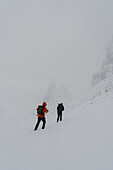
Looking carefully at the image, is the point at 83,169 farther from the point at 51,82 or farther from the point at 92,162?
→ the point at 51,82

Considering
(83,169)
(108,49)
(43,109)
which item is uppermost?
(108,49)

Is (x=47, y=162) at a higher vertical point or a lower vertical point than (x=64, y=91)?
lower

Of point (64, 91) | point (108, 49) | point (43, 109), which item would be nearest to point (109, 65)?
point (108, 49)

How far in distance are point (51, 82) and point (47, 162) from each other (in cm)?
8901

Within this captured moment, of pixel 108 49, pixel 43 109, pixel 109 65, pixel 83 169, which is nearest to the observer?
pixel 83 169

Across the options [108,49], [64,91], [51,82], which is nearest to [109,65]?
[108,49]

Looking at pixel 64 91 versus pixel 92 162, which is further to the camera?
pixel 64 91

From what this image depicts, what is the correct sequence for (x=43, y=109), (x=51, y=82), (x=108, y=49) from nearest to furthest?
(x=43, y=109) → (x=108, y=49) → (x=51, y=82)

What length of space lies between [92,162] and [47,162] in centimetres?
95

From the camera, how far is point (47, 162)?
2.51 meters

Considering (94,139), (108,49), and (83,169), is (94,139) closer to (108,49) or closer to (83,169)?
(83,169)

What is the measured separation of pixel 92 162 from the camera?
2062mm

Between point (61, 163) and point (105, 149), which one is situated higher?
point (105, 149)

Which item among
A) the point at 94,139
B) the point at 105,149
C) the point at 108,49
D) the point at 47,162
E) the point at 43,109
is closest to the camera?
the point at 105,149
